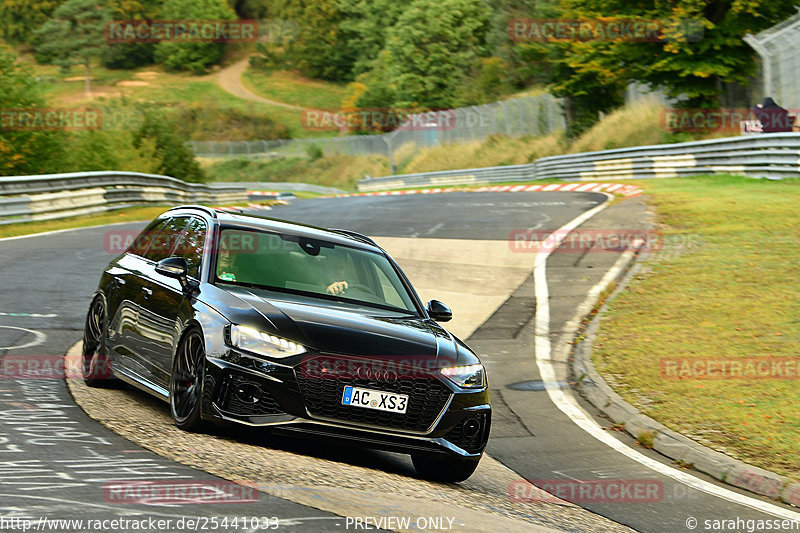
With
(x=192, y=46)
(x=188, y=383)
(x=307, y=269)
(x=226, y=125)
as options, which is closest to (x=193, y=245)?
(x=307, y=269)

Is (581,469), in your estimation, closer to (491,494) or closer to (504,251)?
(491,494)

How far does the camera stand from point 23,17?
165 m

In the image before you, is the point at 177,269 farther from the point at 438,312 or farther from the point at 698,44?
the point at 698,44

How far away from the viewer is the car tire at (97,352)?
9000 mm

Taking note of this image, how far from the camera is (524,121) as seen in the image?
199ft

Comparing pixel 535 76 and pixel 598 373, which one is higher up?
pixel 535 76

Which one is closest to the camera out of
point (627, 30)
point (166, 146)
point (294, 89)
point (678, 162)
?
point (678, 162)

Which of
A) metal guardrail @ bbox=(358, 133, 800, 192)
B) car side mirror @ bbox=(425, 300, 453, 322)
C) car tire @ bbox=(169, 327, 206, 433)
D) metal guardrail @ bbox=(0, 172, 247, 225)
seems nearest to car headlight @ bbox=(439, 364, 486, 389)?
car side mirror @ bbox=(425, 300, 453, 322)

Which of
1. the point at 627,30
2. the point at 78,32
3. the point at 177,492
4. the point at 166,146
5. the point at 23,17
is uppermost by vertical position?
the point at 23,17

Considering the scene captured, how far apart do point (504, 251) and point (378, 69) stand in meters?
107

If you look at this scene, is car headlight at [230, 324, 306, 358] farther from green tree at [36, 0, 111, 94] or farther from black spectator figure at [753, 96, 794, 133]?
green tree at [36, 0, 111, 94]

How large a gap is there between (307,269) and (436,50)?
84.9m

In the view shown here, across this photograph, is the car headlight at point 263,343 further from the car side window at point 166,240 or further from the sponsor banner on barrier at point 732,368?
the sponsor banner on barrier at point 732,368

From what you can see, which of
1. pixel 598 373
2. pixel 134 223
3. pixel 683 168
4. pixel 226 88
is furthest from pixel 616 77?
pixel 226 88
